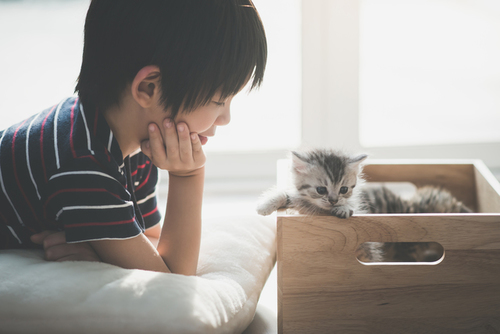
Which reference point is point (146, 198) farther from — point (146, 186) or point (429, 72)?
point (429, 72)

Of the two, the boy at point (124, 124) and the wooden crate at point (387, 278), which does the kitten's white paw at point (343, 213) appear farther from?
the boy at point (124, 124)

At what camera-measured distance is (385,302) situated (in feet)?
2.73

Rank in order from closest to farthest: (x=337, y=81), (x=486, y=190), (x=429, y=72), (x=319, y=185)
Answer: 1. (x=319, y=185)
2. (x=486, y=190)
3. (x=337, y=81)
4. (x=429, y=72)

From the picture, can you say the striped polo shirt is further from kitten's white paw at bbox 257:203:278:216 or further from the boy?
kitten's white paw at bbox 257:203:278:216

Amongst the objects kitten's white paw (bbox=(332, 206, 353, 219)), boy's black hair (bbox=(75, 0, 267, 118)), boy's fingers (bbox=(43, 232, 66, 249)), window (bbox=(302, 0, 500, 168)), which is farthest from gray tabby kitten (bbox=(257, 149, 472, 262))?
window (bbox=(302, 0, 500, 168))

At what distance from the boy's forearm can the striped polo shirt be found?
0.13m

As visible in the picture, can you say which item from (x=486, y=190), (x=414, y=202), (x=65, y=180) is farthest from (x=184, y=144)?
(x=486, y=190)

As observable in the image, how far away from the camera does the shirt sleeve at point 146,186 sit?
1125 mm

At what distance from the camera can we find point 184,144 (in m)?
0.92

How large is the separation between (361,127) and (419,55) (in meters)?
0.45

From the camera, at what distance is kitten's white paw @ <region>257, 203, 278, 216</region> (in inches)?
40.6

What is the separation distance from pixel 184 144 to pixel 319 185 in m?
0.37

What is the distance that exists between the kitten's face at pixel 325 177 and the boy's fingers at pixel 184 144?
311mm

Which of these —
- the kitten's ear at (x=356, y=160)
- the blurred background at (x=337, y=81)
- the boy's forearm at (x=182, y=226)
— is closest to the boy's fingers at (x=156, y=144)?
the boy's forearm at (x=182, y=226)
